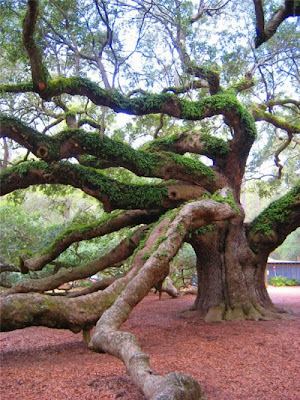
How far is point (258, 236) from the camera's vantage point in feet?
29.9

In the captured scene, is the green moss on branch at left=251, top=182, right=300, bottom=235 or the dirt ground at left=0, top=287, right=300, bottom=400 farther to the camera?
the green moss on branch at left=251, top=182, right=300, bottom=235

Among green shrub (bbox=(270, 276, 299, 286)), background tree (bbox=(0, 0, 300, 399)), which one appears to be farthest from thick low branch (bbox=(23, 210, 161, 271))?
green shrub (bbox=(270, 276, 299, 286))

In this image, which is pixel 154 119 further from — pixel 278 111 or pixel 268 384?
pixel 268 384

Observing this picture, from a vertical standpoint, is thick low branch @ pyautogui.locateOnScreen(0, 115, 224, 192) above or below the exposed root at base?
above

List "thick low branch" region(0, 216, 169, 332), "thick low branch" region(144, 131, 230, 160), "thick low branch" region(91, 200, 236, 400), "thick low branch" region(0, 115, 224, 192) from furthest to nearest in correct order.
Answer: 1. "thick low branch" region(144, 131, 230, 160)
2. "thick low branch" region(0, 115, 224, 192)
3. "thick low branch" region(0, 216, 169, 332)
4. "thick low branch" region(91, 200, 236, 400)

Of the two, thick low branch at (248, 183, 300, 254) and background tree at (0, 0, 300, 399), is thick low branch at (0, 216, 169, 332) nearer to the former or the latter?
background tree at (0, 0, 300, 399)

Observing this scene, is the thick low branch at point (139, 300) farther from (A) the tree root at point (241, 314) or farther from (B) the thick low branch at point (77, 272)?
(A) the tree root at point (241, 314)

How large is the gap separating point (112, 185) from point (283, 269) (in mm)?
21618

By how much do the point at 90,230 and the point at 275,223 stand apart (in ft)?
15.1

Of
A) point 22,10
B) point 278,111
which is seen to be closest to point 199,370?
point 22,10

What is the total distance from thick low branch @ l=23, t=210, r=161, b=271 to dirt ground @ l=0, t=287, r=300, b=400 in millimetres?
1802

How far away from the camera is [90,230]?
9336 millimetres

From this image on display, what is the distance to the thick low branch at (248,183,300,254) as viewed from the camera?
8625 millimetres

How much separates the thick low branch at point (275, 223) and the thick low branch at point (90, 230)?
8.22 ft
